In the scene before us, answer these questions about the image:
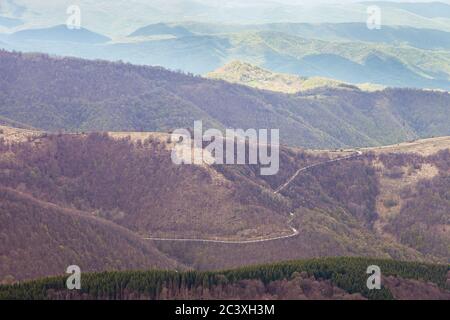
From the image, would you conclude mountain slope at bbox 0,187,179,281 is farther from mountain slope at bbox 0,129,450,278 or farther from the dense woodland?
the dense woodland

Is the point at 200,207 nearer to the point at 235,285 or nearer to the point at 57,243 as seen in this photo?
the point at 57,243

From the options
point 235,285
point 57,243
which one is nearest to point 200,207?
point 57,243

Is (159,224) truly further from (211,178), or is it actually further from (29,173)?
(29,173)

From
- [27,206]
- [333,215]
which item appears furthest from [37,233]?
[333,215]

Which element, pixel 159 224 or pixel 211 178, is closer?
pixel 159 224

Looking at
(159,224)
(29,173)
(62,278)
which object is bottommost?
(62,278)

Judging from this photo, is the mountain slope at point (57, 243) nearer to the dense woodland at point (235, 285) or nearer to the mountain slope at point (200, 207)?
the mountain slope at point (200, 207)

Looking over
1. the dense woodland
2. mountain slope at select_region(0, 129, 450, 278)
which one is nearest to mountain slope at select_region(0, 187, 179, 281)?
mountain slope at select_region(0, 129, 450, 278)

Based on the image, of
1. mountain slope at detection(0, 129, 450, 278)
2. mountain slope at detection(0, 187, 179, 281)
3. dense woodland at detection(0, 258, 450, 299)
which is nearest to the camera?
dense woodland at detection(0, 258, 450, 299)

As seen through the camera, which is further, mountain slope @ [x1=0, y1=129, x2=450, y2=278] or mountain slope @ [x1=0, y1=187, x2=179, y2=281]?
mountain slope @ [x1=0, y1=129, x2=450, y2=278]
